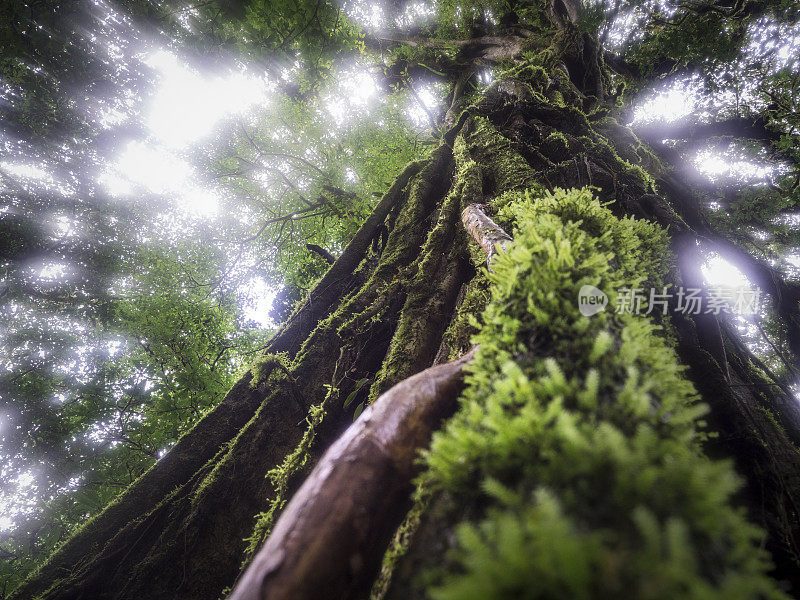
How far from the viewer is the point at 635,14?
23.6 feet

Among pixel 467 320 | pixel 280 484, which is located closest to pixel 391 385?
pixel 467 320

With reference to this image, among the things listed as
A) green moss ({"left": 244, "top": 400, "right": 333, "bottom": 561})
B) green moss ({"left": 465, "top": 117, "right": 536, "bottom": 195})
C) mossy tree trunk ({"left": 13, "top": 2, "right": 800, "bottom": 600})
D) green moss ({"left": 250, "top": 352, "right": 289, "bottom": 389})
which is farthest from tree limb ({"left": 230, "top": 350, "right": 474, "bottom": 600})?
green moss ({"left": 465, "top": 117, "right": 536, "bottom": 195})

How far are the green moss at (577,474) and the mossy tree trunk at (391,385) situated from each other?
4 cm

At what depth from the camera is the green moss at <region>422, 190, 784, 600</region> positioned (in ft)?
1.92

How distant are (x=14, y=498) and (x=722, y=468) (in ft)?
50.8

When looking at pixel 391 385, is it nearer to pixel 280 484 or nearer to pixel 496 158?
pixel 280 484

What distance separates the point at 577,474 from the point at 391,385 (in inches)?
69.6

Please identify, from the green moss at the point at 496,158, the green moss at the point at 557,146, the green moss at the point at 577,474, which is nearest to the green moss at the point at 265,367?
the green moss at the point at 577,474

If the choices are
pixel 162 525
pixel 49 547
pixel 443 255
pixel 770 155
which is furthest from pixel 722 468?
pixel 49 547

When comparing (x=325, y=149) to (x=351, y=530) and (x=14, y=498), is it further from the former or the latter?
(x=14, y=498)

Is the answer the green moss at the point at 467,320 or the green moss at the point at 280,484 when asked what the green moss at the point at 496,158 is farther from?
the green moss at the point at 280,484

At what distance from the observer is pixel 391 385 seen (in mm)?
2439

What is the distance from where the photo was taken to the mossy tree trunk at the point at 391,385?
1.79 metres

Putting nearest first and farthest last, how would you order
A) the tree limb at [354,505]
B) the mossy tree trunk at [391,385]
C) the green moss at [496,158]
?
the tree limb at [354,505] < the mossy tree trunk at [391,385] < the green moss at [496,158]
